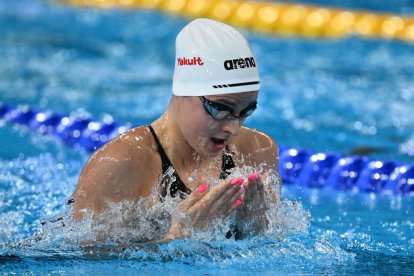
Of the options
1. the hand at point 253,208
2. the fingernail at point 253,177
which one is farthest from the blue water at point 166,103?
the fingernail at point 253,177

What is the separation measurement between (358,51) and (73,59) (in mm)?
2531

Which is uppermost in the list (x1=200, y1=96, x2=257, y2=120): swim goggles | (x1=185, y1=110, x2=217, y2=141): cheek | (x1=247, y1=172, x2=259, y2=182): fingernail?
(x1=200, y1=96, x2=257, y2=120): swim goggles

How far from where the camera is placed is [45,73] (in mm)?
7125

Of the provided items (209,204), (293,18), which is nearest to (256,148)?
(209,204)

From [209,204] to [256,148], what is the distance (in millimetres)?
567

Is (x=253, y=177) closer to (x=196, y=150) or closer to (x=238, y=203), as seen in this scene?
(x=238, y=203)

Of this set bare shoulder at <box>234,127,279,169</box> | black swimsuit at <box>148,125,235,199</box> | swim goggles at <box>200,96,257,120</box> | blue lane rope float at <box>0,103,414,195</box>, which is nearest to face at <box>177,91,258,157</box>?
swim goggles at <box>200,96,257,120</box>

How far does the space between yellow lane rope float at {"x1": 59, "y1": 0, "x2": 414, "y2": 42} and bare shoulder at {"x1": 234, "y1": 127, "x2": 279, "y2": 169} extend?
197 inches

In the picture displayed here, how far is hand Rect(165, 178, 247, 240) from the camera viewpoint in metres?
2.76

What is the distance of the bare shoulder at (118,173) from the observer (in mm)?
2859

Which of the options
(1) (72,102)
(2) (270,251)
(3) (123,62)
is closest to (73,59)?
(3) (123,62)

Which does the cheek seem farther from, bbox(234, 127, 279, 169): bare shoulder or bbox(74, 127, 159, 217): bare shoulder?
bbox(234, 127, 279, 169): bare shoulder

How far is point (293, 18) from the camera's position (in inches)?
334

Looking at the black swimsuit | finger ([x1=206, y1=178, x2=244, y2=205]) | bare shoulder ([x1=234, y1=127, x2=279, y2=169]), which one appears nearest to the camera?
finger ([x1=206, y1=178, x2=244, y2=205])
